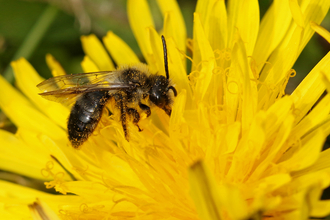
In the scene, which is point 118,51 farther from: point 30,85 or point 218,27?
point 218,27

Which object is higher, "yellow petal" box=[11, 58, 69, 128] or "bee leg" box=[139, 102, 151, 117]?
"yellow petal" box=[11, 58, 69, 128]

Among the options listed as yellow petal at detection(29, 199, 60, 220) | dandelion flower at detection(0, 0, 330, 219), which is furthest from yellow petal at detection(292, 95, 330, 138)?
yellow petal at detection(29, 199, 60, 220)

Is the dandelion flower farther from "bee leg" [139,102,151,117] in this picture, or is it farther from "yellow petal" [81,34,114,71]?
"yellow petal" [81,34,114,71]

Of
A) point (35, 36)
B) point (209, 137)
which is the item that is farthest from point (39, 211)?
point (35, 36)

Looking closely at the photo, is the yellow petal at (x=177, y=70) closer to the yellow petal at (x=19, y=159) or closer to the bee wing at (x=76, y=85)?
the bee wing at (x=76, y=85)

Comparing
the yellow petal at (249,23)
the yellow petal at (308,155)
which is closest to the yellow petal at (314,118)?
the yellow petal at (308,155)

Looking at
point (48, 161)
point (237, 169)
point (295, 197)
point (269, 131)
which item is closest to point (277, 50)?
point (269, 131)

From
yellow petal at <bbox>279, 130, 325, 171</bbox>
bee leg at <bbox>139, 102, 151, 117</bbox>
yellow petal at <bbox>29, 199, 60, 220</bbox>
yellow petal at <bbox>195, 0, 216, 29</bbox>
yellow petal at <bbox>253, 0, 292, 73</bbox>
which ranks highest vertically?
yellow petal at <bbox>195, 0, 216, 29</bbox>
